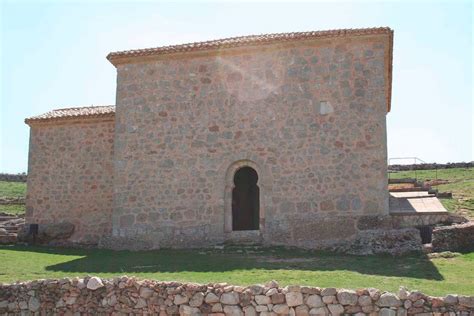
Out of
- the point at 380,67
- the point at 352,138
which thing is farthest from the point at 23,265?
the point at 380,67

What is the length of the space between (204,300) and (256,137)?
7.23 metres

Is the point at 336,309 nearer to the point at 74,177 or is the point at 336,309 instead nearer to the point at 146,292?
the point at 146,292

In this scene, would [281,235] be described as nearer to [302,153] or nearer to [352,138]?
[302,153]

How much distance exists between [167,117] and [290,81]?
3692 mm

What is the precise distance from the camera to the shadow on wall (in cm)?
1071

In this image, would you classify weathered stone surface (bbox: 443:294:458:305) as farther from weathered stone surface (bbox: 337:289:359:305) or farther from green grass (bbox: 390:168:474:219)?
green grass (bbox: 390:168:474:219)

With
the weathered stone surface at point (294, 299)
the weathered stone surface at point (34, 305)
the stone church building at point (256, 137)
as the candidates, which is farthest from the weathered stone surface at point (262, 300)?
the stone church building at point (256, 137)

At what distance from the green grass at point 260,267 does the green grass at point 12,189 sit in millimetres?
16258

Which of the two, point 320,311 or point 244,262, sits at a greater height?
point 244,262

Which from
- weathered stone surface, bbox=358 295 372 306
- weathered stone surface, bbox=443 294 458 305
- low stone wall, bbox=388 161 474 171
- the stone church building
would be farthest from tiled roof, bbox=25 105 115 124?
low stone wall, bbox=388 161 474 171

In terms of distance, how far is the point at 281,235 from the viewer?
14.2m

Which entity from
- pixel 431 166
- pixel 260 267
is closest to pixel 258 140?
pixel 260 267

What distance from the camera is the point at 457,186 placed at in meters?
23.1

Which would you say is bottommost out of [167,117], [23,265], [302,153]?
[23,265]
